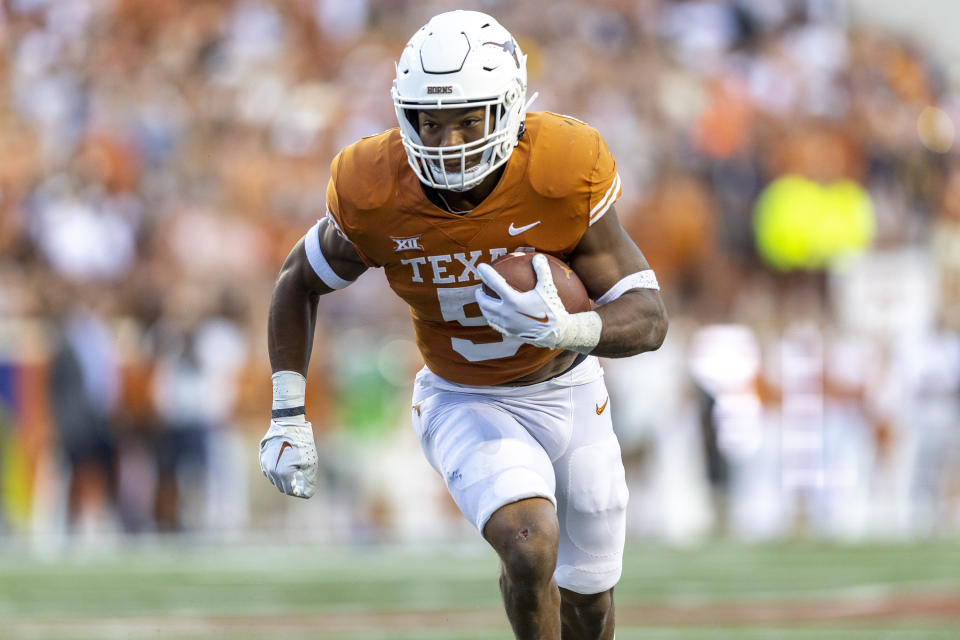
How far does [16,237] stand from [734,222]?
5059 mm

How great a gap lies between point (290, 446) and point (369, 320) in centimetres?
648

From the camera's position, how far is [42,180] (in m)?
10.8

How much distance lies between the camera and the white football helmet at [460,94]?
12.9ft

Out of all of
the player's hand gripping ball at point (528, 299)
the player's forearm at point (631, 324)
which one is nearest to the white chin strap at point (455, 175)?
the player's hand gripping ball at point (528, 299)

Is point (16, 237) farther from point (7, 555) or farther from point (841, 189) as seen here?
point (841, 189)

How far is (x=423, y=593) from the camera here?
7945 millimetres

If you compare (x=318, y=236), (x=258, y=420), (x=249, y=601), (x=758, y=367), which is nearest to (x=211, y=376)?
(x=258, y=420)

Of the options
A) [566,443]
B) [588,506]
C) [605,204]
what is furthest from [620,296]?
[588,506]

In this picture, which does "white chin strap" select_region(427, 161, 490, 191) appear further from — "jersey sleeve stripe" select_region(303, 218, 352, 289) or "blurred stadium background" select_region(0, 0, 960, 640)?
"blurred stadium background" select_region(0, 0, 960, 640)

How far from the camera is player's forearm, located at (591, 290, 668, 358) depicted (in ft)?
13.0

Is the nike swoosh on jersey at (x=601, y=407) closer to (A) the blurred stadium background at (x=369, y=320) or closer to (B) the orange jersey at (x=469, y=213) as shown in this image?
(B) the orange jersey at (x=469, y=213)

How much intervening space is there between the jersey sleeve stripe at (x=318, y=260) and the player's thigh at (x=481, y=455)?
434 millimetres

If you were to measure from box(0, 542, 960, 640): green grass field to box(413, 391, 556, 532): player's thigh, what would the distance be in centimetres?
211

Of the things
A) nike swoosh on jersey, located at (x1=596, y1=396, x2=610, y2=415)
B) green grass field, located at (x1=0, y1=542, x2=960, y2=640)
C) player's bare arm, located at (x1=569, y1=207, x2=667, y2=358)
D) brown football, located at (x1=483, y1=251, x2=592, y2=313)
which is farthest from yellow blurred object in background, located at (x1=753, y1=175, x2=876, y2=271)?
brown football, located at (x1=483, y1=251, x2=592, y2=313)
